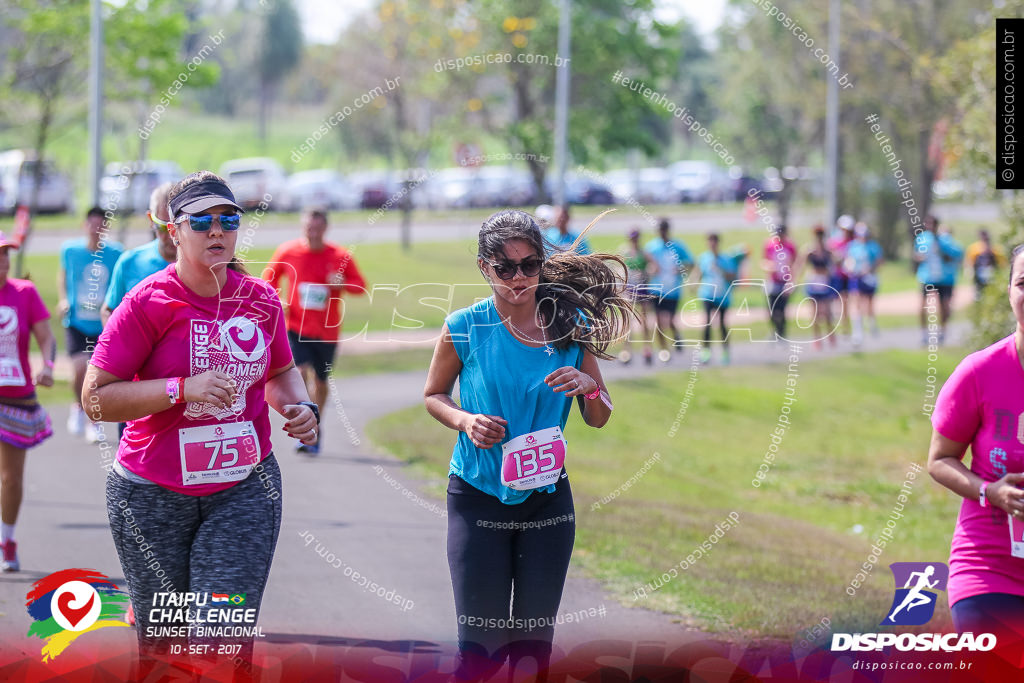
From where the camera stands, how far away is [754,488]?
34.9 ft

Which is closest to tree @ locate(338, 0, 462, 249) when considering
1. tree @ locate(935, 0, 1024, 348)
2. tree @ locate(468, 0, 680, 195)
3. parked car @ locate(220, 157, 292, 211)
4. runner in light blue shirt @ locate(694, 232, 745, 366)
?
tree @ locate(468, 0, 680, 195)

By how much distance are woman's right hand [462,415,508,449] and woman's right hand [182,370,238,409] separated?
0.79 metres

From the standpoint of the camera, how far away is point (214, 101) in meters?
65.6

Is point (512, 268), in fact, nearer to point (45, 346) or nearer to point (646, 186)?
point (45, 346)

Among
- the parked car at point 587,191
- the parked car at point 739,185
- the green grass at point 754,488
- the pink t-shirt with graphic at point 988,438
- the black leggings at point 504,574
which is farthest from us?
the parked car at point 739,185

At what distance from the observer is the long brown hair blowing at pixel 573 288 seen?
4.09 meters

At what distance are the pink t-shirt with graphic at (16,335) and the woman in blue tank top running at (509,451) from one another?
333cm

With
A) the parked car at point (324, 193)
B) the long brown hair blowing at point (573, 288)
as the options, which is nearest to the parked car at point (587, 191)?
the parked car at point (324, 193)

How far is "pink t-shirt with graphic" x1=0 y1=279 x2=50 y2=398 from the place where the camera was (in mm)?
6410

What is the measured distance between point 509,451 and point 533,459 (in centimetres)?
9

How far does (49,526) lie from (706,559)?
4.14m

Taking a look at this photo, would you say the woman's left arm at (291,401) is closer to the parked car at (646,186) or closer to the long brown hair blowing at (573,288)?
the long brown hair blowing at (573,288)

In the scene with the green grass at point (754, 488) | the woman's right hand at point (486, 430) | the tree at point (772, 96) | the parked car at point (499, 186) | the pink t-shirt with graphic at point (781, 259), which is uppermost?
the tree at point (772, 96)

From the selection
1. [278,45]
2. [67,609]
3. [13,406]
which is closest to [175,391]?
[67,609]
